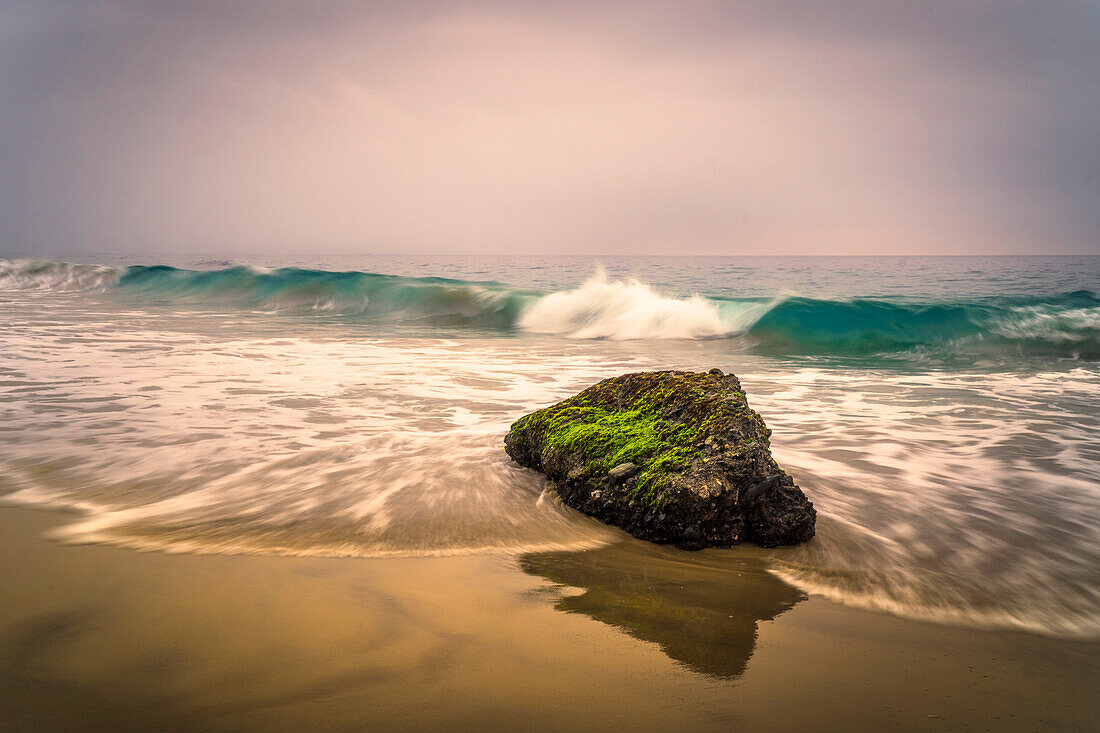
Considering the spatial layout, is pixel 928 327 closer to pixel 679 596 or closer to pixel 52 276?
pixel 679 596

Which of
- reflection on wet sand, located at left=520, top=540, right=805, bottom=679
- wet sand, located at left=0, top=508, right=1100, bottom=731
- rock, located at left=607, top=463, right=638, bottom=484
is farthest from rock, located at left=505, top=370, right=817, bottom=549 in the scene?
wet sand, located at left=0, top=508, right=1100, bottom=731

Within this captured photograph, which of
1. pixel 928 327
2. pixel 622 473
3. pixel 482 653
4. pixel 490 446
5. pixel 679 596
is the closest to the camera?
pixel 482 653

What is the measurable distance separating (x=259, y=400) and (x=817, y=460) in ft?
16.5

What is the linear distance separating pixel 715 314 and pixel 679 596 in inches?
613

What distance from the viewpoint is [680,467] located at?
10.8ft

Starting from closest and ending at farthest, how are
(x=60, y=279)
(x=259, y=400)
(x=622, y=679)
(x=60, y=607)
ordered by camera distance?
(x=622, y=679) → (x=60, y=607) → (x=259, y=400) → (x=60, y=279)

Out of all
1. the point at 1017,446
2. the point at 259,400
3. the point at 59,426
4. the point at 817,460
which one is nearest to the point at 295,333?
the point at 259,400

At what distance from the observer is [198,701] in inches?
74.4

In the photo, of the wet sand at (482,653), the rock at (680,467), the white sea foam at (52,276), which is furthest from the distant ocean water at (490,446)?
the white sea foam at (52,276)

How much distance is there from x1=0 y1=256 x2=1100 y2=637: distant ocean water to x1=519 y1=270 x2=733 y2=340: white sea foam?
1.59 m

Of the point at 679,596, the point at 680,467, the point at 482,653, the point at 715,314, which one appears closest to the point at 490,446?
the point at 680,467

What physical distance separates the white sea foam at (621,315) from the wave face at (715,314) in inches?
1.3

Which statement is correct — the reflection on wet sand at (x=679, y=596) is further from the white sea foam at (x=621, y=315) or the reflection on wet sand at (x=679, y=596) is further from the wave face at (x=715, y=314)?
the white sea foam at (x=621, y=315)

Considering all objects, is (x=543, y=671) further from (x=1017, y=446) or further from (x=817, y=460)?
(x=1017, y=446)
